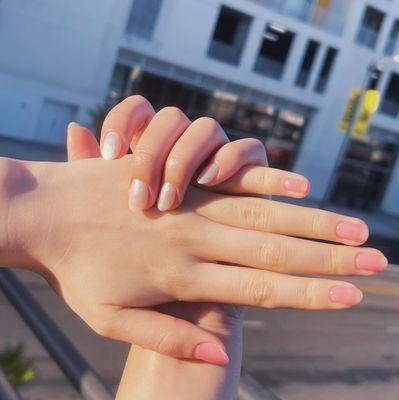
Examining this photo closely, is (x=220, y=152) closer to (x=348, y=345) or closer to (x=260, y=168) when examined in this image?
(x=260, y=168)

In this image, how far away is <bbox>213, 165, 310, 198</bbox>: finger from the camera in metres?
1.27

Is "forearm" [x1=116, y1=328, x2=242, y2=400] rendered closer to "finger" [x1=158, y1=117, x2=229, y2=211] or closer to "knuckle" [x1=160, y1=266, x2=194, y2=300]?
"knuckle" [x1=160, y1=266, x2=194, y2=300]

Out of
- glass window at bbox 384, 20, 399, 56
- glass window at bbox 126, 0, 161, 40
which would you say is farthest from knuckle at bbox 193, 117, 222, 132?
glass window at bbox 384, 20, 399, 56

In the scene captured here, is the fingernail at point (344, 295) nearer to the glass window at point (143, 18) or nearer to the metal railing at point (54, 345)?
the metal railing at point (54, 345)

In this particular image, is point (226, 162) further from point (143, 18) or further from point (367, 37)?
point (367, 37)

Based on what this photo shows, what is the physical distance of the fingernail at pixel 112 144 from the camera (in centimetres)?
130

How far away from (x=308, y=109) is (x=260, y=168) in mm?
24824

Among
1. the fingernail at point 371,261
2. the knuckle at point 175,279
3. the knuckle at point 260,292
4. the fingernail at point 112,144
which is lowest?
the knuckle at point 175,279

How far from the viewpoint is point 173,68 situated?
71.1 ft

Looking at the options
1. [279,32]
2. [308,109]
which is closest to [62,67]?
[279,32]

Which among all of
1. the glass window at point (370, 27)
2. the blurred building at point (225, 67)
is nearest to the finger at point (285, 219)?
the blurred building at point (225, 67)

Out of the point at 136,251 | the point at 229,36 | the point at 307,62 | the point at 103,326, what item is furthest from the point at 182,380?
the point at 307,62

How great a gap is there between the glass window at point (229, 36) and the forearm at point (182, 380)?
2155cm

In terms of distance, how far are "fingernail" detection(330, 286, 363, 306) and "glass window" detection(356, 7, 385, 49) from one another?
84.8ft
